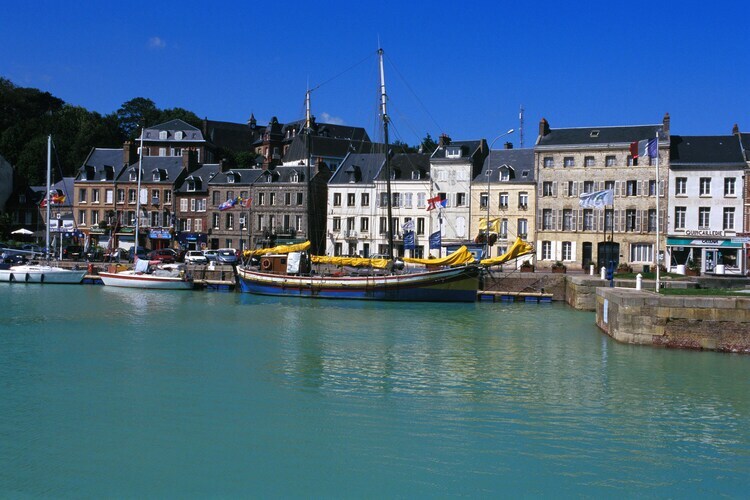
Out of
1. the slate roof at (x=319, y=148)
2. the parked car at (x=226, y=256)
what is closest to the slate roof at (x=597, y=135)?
the parked car at (x=226, y=256)

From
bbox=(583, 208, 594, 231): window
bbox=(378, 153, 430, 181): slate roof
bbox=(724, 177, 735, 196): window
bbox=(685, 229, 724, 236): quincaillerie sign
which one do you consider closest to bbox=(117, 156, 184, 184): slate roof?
bbox=(378, 153, 430, 181): slate roof

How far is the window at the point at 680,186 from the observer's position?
53000 mm

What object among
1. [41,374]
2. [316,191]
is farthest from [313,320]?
[316,191]

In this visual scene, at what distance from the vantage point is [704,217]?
52.5 metres

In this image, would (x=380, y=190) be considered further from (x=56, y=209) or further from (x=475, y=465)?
(x=475, y=465)

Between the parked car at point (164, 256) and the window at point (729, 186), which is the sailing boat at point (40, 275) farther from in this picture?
the window at point (729, 186)

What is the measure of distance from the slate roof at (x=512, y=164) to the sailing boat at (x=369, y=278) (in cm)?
1607

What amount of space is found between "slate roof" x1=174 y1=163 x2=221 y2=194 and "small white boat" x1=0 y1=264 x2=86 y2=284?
22066 millimetres

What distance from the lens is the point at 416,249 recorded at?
6209 centimetres

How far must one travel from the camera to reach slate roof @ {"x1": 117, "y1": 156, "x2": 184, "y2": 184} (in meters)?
73.3

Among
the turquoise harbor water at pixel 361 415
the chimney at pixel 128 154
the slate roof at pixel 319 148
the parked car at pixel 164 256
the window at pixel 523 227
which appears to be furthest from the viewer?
the slate roof at pixel 319 148

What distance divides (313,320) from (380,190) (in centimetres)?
3147

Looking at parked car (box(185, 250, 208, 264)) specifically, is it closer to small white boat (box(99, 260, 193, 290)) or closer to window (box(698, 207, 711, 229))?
small white boat (box(99, 260, 193, 290))

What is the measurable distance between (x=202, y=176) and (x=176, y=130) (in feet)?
61.4
